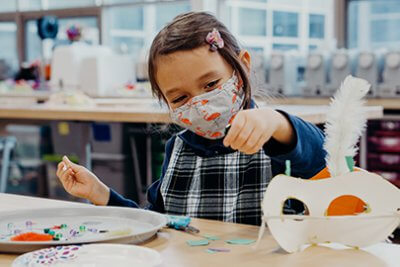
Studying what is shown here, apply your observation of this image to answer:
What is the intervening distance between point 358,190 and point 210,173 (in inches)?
19.7

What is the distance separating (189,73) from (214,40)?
99 mm

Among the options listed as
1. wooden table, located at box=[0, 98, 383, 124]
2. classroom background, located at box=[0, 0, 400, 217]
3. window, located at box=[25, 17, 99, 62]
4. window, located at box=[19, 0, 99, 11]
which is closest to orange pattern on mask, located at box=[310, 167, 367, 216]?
wooden table, located at box=[0, 98, 383, 124]

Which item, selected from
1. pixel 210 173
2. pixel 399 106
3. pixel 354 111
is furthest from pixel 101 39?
pixel 354 111

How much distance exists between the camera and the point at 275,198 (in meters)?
0.86

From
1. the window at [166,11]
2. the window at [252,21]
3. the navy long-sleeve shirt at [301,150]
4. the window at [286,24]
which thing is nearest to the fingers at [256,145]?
the navy long-sleeve shirt at [301,150]

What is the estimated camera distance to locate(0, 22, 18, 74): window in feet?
20.8

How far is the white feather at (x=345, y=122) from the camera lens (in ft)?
2.84

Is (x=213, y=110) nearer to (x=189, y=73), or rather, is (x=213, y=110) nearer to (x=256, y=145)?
(x=189, y=73)

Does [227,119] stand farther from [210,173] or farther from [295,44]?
[295,44]

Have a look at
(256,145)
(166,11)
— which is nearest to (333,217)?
(256,145)

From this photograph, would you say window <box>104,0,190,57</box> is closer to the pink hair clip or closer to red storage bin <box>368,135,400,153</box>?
red storage bin <box>368,135,400,153</box>

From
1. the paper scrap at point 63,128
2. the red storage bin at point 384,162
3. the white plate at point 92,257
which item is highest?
the white plate at point 92,257

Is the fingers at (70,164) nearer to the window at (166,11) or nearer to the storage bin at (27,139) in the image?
the storage bin at (27,139)

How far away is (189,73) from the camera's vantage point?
1190 mm
